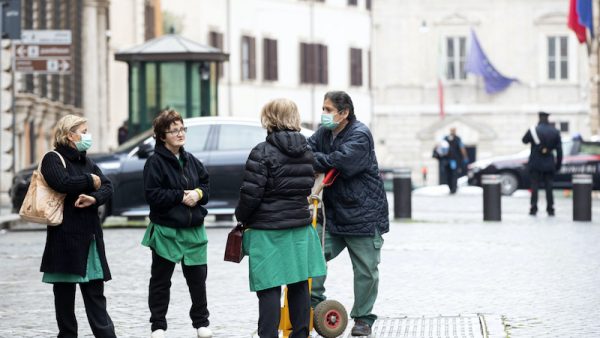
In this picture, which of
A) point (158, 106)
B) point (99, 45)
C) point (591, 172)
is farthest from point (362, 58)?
point (158, 106)

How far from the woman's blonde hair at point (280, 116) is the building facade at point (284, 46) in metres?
45.4

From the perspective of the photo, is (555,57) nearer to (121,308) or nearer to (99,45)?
(99,45)

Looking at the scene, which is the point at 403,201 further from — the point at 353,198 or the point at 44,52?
the point at 353,198

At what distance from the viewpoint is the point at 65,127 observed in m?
9.55

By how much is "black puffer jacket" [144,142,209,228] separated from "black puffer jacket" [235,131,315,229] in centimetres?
82

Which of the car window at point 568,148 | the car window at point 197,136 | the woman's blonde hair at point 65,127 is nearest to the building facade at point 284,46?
the car window at point 568,148

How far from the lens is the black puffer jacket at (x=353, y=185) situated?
10.2 metres

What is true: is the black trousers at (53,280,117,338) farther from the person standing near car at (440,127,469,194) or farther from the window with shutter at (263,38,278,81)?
the window with shutter at (263,38,278,81)

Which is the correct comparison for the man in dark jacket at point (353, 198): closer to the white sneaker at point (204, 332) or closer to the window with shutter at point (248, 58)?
the white sneaker at point (204, 332)

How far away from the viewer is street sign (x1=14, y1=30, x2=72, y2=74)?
2575 cm

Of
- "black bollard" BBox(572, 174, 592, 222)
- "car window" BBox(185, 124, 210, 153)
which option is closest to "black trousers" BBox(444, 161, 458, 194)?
"black bollard" BBox(572, 174, 592, 222)

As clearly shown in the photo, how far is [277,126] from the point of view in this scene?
30.6 feet

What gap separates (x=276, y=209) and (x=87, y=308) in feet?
4.29

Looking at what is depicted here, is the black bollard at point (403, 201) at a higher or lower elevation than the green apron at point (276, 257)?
lower
